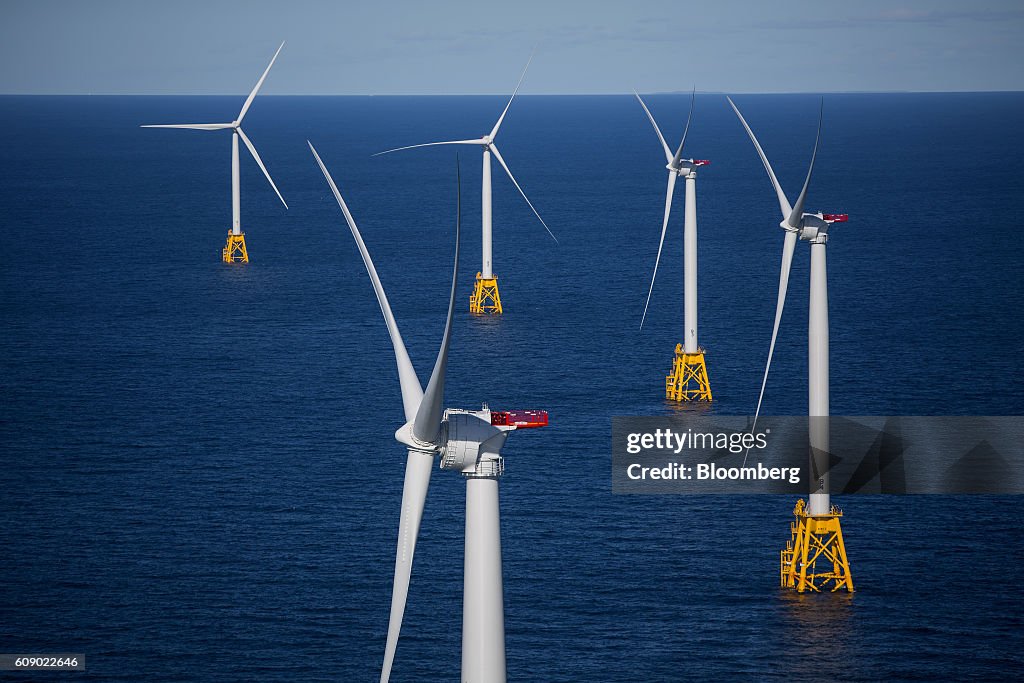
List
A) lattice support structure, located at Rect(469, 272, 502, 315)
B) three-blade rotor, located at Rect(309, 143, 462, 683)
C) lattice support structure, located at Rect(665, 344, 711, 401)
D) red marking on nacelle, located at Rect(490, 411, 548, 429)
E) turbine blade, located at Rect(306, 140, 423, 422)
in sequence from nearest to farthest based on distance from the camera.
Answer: three-blade rotor, located at Rect(309, 143, 462, 683)
red marking on nacelle, located at Rect(490, 411, 548, 429)
turbine blade, located at Rect(306, 140, 423, 422)
lattice support structure, located at Rect(665, 344, 711, 401)
lattice support structure, located at Rect(469, 272, 502, 315)

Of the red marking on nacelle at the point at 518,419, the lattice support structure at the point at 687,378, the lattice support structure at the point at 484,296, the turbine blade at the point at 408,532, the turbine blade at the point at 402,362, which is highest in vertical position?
the lattice support structure at the point at 484,296

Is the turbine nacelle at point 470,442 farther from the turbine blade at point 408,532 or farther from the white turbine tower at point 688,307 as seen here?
the white turbine tower at point 688,307

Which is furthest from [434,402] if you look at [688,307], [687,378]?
[687,378]

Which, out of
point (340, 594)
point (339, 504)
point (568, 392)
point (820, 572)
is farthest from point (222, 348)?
point (820, 572)

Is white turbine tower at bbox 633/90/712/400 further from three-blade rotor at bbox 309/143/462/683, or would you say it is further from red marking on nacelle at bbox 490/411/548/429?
three-blade rotor at bbox 309/143/462/683

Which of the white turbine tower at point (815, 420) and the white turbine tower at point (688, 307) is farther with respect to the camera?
the white turbine tower at point (688, 307)

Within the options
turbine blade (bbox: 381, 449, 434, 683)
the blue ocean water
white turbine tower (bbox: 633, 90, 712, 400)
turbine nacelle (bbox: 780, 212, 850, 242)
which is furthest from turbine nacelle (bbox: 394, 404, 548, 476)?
white turbine tower (bbox: 633, 90, 712, 400)

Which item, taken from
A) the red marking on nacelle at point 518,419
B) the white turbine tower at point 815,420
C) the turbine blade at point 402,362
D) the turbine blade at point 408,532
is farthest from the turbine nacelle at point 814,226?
the turbine blade at point 408,532

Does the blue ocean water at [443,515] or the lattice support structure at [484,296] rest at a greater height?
the lattice support structure at [484,296]

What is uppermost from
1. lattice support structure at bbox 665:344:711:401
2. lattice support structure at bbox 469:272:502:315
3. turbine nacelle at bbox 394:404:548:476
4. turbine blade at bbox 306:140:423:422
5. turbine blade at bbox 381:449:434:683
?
lattice support structure at bbox 469:272:502:315
